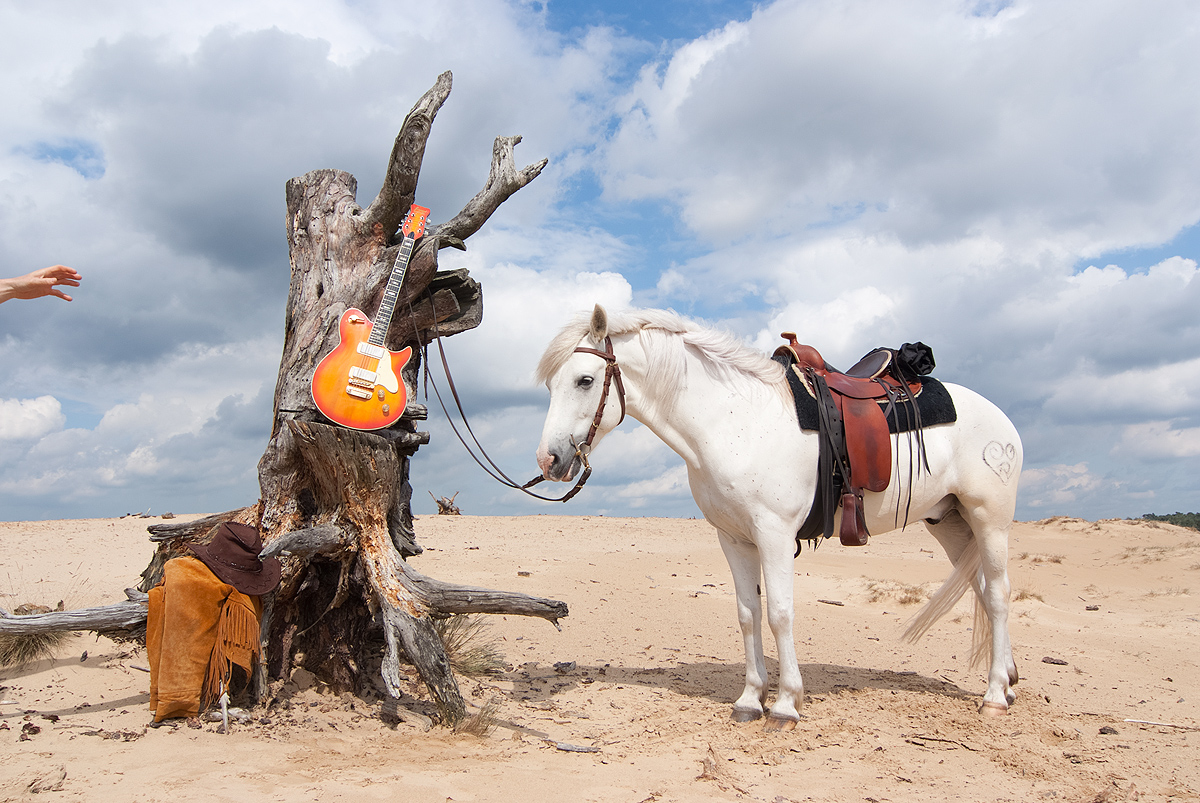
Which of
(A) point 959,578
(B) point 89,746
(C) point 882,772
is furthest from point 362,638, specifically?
(A) point 959,578

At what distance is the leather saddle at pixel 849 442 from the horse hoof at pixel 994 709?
66.9 inches

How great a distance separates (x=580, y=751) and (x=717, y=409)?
2.43 metres

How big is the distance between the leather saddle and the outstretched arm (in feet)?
16.2

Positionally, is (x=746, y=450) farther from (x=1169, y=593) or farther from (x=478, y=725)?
(x=1169, y=593)

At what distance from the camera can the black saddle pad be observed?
5285mm

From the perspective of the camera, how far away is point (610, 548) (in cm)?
1358

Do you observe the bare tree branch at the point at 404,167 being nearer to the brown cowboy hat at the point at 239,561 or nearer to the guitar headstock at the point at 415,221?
the guitar headstock at the point at 415,221

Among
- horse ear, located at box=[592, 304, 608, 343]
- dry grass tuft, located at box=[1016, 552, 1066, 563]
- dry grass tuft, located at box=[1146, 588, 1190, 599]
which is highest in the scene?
horse ear, located at box=[592, 304, 608, 343]

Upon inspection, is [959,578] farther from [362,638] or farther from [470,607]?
[362,638]

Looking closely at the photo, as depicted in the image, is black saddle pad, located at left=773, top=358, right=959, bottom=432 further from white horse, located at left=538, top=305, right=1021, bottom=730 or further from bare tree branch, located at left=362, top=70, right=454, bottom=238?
bare tree branch, located at left=362, top=70, right=454, bottom=238

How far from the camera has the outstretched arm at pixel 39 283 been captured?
414 centimetres

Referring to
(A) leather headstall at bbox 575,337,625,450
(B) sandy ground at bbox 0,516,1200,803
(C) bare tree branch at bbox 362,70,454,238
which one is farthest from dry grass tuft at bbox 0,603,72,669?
(A) leather headstall at bbox 575,337,625,450

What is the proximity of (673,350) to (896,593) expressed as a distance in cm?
760

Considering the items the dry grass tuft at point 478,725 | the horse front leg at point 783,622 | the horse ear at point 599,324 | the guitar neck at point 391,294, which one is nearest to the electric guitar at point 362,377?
the guitar neck at point 391,294
